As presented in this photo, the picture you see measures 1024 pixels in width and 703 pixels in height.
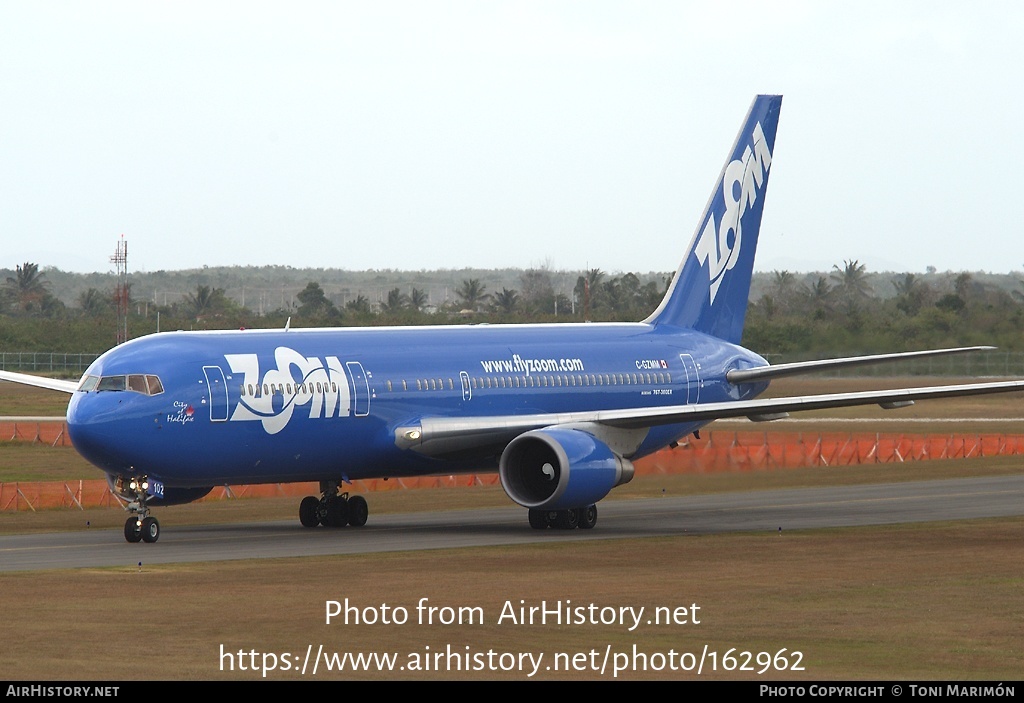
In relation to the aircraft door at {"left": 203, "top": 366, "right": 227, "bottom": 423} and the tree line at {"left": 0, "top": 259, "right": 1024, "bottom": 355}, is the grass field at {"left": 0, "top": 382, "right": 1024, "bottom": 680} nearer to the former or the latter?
the aircraft door at {"left": 203, "top": 366, "right": 227, "bottom": 423}

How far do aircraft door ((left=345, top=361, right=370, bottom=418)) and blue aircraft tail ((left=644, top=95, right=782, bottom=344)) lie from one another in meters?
11.4

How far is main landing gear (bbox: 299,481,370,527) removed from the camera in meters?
38.9

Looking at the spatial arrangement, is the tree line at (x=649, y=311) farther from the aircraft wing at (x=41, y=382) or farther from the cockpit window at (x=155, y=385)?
the cockpit window at (x=155, y=385)

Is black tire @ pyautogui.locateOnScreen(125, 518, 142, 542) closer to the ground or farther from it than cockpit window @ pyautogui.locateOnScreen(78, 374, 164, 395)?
closer to the ground

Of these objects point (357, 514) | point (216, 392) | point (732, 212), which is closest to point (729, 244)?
point (732, 212)

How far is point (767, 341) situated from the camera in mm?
86250

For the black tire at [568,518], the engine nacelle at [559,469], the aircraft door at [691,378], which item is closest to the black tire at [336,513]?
the engine nacelle at [559,469]

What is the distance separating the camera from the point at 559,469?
3550 centimetres

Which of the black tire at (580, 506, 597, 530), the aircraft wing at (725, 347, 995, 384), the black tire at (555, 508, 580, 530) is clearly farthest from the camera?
the aircraft wing at (725, 347, 995, 384)

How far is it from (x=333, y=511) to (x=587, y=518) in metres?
5.85

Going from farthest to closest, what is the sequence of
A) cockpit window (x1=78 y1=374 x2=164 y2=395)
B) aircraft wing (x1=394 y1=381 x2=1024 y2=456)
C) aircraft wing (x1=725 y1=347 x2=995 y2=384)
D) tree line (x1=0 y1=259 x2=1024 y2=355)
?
tree line (x1=0 y1=259 x2=1024 y2=355)
aircraft wing (x1=725 y1=347 x2=995 y2=384)
aircraft wing (x1=394 y1=381 x2=1024 y2=456)
cockpit window (x1=78 y1=374 x2=164 y2=395)

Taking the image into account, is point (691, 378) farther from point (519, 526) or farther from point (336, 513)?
point (336, 513)

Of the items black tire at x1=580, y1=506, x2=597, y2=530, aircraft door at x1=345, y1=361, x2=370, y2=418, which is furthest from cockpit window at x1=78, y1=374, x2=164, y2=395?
black tire at x1=580, y1=506, x2=597, y2=530

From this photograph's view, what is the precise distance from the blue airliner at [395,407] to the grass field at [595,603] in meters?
2.94
